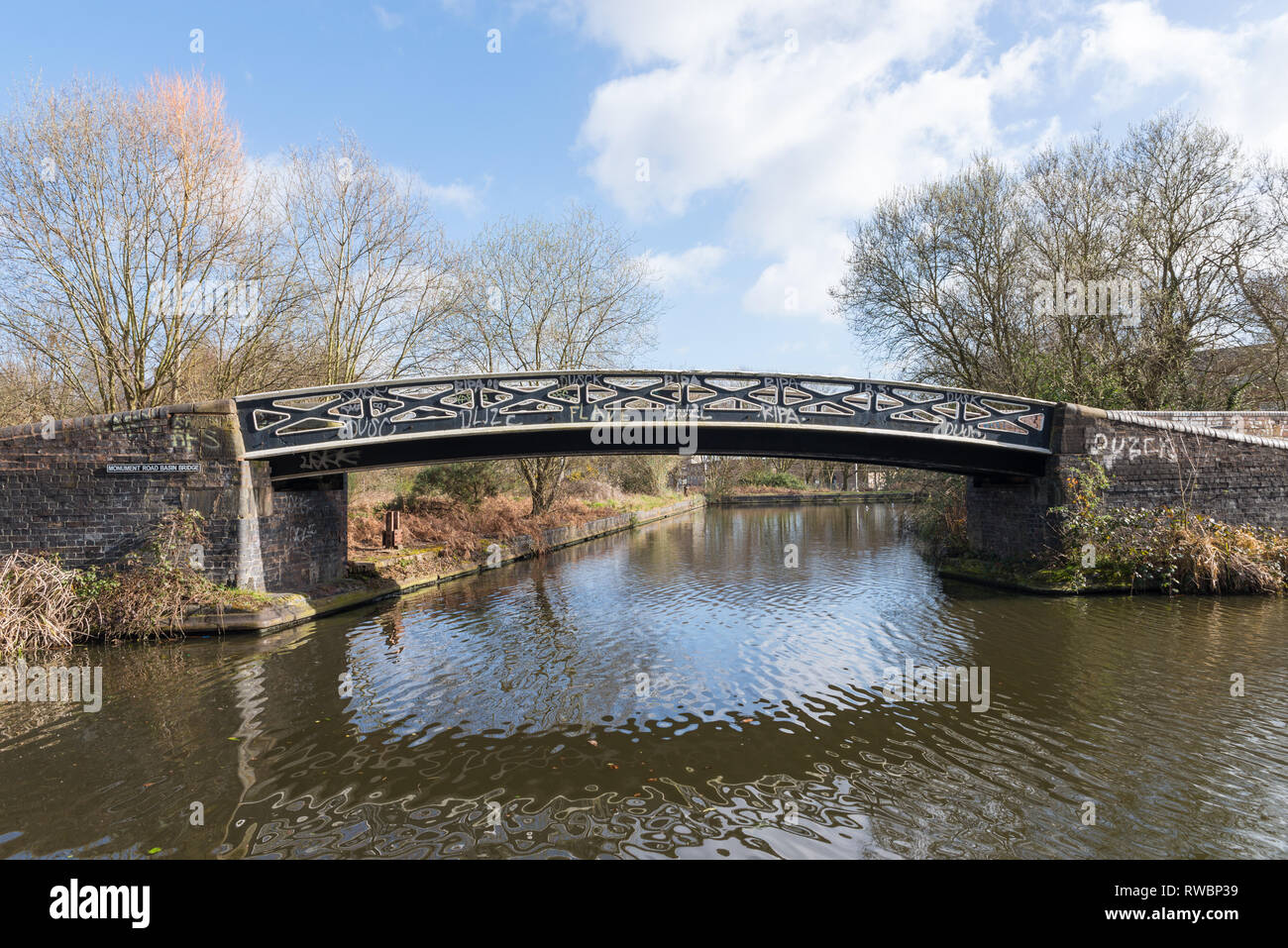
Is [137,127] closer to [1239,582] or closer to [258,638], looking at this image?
[258,638]

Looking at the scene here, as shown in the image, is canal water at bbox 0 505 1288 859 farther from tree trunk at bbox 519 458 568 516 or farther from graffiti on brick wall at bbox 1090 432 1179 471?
tree trunk at bbox 519 458 568 516

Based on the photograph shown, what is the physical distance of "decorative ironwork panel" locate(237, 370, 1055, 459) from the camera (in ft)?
38.1

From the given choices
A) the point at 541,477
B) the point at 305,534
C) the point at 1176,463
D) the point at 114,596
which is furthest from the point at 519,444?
the point at 1176,463

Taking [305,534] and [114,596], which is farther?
[305,534]

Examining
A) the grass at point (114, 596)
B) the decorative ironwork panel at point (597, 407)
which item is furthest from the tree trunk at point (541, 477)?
the grass at point (114, 596)

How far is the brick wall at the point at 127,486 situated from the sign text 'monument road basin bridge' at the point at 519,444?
0.08 feet

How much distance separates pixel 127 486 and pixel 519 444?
22.7 ft

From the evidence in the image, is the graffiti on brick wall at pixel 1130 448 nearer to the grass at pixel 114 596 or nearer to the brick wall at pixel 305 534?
the brick wall at pixel 305 534

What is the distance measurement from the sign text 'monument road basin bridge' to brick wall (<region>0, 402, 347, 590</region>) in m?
0.02

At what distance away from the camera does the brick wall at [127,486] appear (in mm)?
10727

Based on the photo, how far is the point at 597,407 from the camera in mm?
11953

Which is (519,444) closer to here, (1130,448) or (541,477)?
(541,477)
